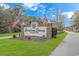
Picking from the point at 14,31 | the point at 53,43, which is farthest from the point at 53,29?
the point at 14,31

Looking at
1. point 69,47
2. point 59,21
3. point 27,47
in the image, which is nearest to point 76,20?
point 59,21

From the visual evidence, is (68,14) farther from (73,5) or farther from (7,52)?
(7,52)

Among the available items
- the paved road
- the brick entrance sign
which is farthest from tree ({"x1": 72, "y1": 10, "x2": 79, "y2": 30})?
the brick entrance sign

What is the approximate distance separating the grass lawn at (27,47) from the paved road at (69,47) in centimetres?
6

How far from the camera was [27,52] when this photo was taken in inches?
215

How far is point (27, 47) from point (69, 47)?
576 millimetres

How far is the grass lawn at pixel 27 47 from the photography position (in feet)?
17.9

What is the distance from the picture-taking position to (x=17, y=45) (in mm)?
5539

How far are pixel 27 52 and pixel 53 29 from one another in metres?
0.49

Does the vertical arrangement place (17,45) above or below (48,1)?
below

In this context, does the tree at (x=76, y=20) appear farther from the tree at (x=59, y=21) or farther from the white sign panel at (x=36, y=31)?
the white sign panel at (x=36, y=31)

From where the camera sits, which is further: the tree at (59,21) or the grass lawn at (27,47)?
the tree at (59,21)

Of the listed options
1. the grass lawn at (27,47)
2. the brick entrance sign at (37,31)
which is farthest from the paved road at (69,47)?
the brick entrance sign at (37,31)

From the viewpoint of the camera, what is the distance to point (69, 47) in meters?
5.53
